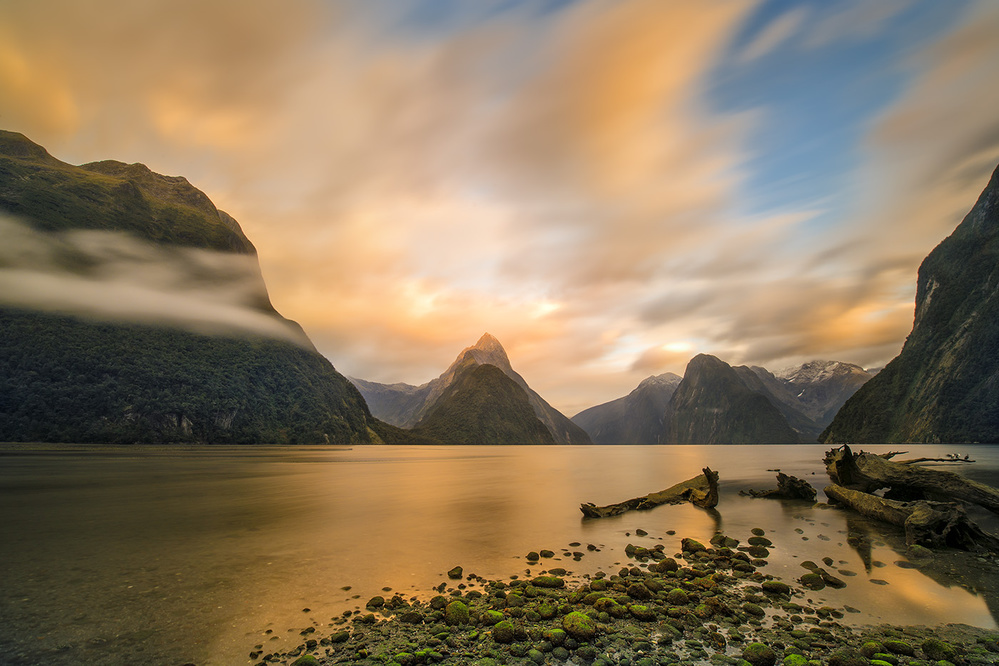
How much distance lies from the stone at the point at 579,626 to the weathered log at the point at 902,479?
2286cm

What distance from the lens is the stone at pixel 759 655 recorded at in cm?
783

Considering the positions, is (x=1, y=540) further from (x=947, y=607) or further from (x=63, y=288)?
(x=63, y=288)

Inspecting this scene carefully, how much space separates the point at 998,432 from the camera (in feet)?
440

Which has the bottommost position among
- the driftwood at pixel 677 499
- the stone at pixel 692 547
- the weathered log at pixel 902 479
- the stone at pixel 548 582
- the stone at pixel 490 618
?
the driftwood at pixel 677 499

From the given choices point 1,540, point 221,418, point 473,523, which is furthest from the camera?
point 221,418

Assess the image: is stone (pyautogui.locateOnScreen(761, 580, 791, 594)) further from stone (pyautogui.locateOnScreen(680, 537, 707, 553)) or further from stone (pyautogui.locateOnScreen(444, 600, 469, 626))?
stone (pyautogui.locateOnScreen(444, 600, 469, 626))

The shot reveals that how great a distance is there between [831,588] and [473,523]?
16481 millimetres

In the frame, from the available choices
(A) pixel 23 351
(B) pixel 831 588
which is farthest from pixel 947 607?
(A) pixel 23 351

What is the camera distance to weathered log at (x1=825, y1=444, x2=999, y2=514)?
19.6 m

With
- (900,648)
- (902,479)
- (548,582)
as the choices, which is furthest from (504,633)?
(902,479)

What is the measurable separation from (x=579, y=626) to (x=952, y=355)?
218 metres

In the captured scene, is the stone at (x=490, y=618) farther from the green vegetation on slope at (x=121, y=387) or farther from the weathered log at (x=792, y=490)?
the green vegetation on slope at (x=121, y=387)

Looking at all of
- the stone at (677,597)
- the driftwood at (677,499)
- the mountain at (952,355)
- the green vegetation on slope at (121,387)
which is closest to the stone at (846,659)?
the stone at (677,597)

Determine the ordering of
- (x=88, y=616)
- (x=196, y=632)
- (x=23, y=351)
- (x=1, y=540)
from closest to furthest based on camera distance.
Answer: (x=196, y=632) → (x=88, y=616) → (x=1, y=540) → (x=23, y=351)
